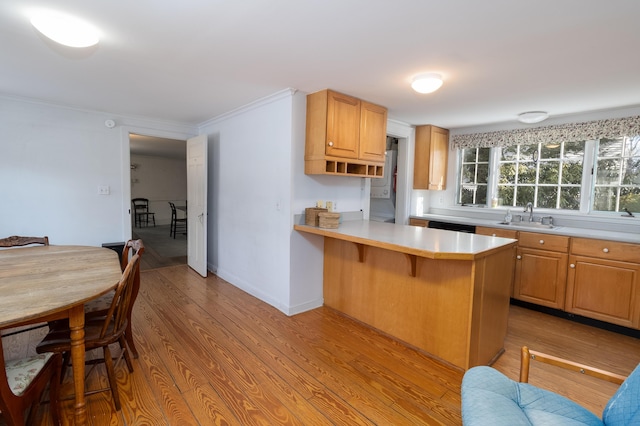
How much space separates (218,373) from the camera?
6.89 ft

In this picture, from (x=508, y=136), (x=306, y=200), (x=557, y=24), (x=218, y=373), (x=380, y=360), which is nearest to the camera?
(x=557, y=24)

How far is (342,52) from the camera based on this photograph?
2012 millimetres

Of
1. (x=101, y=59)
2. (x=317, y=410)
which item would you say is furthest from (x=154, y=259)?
(x=317, y=410)

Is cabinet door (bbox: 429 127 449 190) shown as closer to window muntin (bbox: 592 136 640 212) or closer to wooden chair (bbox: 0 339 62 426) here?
window muntin (bbox: 592 136 640 212)

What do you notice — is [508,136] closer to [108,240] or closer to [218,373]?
[218,373]

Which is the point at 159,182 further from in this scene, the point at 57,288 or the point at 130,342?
the point at 57,288

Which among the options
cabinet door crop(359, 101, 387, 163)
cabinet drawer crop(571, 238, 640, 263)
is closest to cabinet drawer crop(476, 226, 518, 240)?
cabinet drawer crop(571, 238, 640, 263)

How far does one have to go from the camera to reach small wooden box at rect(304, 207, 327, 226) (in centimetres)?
295

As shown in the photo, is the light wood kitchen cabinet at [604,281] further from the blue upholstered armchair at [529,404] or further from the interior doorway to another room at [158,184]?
the interior doorway to another room at [158,184]

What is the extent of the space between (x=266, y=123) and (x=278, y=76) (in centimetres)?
76

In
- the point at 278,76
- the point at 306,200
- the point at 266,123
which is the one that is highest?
the point at 278,76

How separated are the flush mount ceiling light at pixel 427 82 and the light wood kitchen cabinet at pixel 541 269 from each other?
2.01 meters

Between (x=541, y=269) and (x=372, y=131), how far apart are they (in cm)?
224

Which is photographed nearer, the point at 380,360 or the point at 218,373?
the point at 218,373
